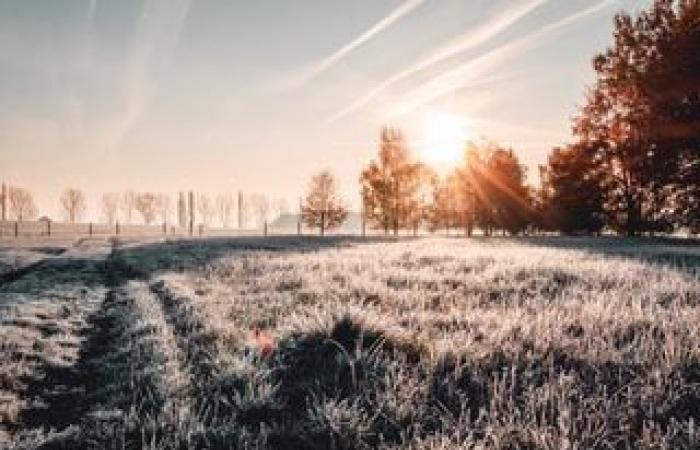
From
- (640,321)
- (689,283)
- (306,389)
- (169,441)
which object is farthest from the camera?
(689,283)

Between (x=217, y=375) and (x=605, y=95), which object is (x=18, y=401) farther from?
(x=605, y=95)

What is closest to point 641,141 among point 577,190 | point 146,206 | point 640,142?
point 640,142

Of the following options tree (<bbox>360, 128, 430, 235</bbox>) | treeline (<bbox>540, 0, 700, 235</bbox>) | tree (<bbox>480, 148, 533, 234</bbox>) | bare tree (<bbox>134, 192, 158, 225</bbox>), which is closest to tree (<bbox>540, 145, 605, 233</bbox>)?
treeline (<bbox>540, 0, 700, 235</bbox>)

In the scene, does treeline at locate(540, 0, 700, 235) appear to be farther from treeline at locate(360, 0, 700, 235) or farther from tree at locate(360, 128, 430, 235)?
tree at locate(360, 128, 430, 235)

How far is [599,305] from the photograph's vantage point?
8.81 meters

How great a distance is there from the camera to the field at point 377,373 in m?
5.08

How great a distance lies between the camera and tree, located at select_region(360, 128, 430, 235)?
7169 centimetres

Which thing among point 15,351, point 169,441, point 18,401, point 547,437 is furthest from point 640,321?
point 15,351

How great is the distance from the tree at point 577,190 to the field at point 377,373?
3050 centimetres

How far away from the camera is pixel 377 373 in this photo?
6559 millimetres

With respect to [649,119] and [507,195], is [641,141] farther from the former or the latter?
[507,195]

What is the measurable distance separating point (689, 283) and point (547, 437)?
8.69m

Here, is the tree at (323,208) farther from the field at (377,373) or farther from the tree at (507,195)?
the field at (377,373)

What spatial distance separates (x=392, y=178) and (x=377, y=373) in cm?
6570
